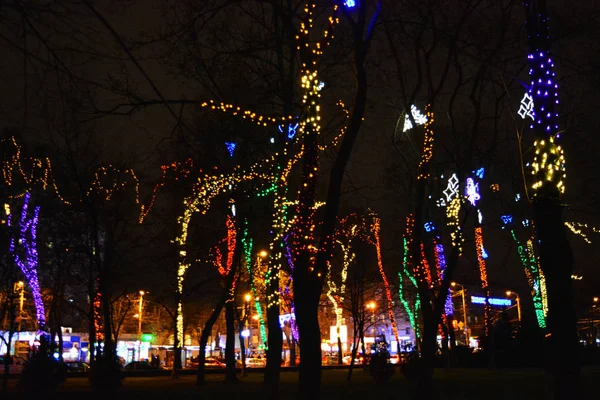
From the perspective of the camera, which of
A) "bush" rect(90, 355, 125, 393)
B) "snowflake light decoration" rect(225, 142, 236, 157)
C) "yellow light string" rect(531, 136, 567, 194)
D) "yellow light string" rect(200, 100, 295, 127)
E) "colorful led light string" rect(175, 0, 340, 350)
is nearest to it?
"yellow light string" rect(531, 136, 567, 194)

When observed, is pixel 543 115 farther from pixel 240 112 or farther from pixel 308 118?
pixel 240 112

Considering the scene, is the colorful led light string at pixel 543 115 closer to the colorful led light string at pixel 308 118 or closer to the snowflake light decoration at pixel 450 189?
the colorful led light string at pixel 308 118

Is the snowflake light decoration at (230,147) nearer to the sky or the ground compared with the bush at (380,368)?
nearer to the sky

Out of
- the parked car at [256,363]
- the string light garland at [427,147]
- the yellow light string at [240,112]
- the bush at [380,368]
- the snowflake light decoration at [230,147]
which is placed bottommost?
the parked car at [256,363]

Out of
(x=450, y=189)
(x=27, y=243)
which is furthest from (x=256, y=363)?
(x=450, y=189)

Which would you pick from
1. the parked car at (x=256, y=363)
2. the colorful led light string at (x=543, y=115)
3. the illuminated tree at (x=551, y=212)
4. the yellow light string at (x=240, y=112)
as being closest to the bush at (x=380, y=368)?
the yellow light string at (x=240, y=112)

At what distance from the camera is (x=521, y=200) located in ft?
82.2

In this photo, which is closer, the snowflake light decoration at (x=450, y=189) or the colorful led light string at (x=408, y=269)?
the colorful led light string at (x=408, y=269)

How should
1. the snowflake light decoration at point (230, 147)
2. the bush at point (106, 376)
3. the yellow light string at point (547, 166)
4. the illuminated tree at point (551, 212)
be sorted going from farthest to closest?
the snowflake light decoration at point (230, 147) → the bush at point (106, 376) → the yellow light string at point (547, 166) → the illuminated tree at point (551, 212)

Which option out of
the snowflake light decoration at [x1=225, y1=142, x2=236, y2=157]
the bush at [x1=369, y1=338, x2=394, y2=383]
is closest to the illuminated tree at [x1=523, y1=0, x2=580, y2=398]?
the snowflake light decoration at [x1=225, y1=142, x2=236, y2=157]

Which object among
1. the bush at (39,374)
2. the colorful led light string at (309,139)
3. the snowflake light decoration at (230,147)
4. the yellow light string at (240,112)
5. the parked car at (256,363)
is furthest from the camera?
the parked car at (256,363)

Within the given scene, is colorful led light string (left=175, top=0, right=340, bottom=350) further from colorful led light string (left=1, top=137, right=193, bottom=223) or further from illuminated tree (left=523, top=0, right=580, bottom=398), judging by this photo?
colorful led light string (left=1, top=137, right=193, bottom=223)

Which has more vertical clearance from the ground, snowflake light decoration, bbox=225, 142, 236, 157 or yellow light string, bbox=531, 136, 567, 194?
snowflake light decoration, bbox=225, 142, 236, 157

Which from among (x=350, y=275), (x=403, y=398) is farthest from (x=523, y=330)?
(x=403, y=398)
